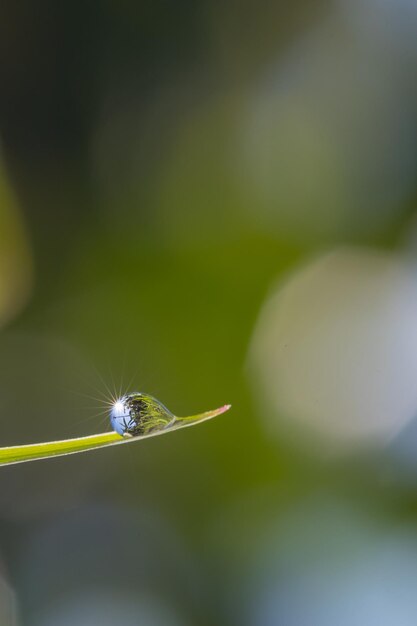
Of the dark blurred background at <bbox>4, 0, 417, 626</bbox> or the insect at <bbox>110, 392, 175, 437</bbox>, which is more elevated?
the dark blurred background at <bbox>4, 0, 417, 626</bbox>

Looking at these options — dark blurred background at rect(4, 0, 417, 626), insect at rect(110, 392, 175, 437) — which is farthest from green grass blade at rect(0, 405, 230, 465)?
dark blurred background at rect(4, 0, 417, 626)

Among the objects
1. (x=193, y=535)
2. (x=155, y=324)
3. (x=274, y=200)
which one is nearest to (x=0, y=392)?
(x=155, y=324)

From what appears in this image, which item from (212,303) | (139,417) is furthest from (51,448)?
(212,303)

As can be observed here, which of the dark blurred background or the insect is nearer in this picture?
the insect

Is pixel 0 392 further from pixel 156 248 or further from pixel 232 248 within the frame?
pixel 232 248

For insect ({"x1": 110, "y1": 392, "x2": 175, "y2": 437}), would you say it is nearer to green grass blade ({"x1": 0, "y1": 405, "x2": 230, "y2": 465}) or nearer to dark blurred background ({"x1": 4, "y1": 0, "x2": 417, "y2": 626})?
green grass blade ({"x1": 0, "y1": 405, "x2": 230, "y2": 465})

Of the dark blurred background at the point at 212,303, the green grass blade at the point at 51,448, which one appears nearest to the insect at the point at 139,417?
the green grass blade at the point at 51,448

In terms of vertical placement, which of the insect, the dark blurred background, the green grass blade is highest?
the dark blurred background

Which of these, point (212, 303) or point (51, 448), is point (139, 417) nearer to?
point (51, 448)
